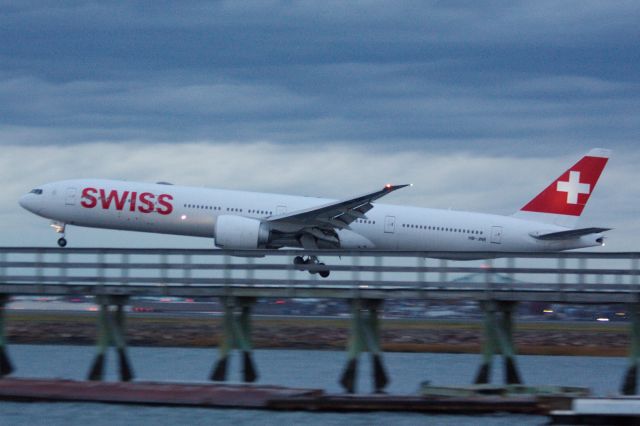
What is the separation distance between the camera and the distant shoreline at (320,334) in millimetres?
60375

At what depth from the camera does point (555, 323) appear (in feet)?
208

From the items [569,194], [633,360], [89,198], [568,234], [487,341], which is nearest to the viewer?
[633,360]

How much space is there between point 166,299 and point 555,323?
108 feet

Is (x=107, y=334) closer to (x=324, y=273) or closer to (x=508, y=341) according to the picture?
(x=324, y=273)

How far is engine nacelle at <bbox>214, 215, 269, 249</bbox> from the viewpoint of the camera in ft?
167

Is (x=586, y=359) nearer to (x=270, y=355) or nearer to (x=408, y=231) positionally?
(x=408, y=231)

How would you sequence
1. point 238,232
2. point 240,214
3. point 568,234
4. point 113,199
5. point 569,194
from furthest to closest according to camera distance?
1. point 569,194
2. point 568,234
3. point 240,214
4. point 113,199
5. point 238,232

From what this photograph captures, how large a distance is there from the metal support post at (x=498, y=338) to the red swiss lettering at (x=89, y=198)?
2562 cm

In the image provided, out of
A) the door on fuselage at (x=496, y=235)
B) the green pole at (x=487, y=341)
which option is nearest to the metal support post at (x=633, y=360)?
the green pole at (x=487, y=341)

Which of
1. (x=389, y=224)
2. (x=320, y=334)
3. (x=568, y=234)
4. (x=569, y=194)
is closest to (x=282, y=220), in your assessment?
(x=389, y=224)

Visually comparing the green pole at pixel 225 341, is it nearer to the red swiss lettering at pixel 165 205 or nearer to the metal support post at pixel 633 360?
the metal support post at pixel 633 360

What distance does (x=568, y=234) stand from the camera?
54.2m

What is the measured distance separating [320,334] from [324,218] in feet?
34.2

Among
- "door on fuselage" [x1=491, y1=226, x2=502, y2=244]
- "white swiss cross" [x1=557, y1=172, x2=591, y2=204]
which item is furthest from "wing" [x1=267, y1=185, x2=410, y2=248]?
"white swiss cross" [x1=557, y1=172, x2=591, y2=204]
